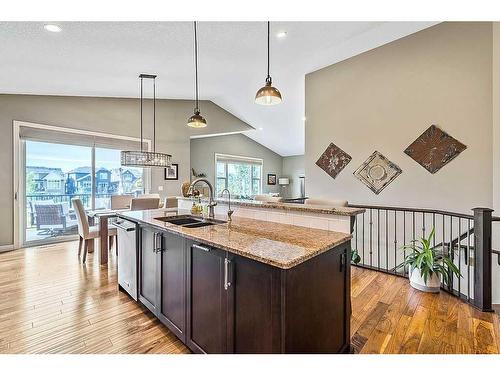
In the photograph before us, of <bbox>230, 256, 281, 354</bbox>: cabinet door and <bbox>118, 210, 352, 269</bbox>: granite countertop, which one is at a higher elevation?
<bbox>118, 210, 352, 269</bbox>: granite countertop

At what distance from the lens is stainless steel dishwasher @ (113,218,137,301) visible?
2.50 meters

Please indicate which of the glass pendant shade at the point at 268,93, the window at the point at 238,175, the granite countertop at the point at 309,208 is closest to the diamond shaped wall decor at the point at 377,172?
the granite countertop at the point at 309,208

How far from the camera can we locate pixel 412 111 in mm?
3812

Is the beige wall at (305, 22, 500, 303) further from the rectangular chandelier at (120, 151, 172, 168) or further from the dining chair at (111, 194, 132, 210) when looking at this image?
the dining chair at (111, 194, 132, 210)

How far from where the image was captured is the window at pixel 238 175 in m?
8.81

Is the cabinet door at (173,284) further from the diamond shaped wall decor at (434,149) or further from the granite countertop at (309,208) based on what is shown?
the diamond shaped wall decor at (434,149)

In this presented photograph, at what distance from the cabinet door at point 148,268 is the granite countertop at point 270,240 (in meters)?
0.15

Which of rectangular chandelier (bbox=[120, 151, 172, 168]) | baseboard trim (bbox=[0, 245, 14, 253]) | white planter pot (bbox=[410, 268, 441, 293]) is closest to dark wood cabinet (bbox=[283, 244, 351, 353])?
white planter pot (bbox=[410, 268, 441, 293])

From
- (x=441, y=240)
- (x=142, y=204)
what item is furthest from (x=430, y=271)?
(x=142, y=204)

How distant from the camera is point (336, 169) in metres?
4.66

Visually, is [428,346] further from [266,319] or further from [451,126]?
[451,126]

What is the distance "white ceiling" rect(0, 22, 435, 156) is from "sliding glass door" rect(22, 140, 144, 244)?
44.1 inches
